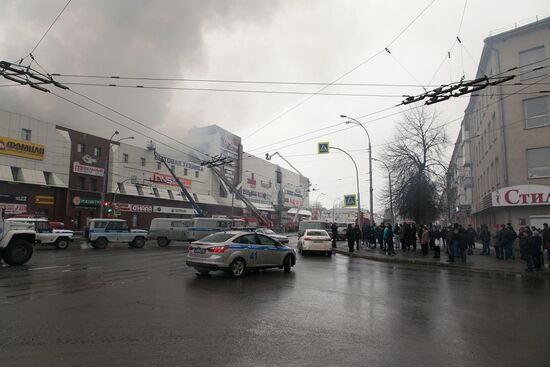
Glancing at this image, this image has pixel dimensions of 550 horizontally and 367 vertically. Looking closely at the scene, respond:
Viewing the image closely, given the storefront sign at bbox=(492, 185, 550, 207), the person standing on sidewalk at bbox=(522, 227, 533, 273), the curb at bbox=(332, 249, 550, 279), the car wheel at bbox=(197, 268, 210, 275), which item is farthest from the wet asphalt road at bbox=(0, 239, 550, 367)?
the storefront sign at bbox=(492, 185, 550, 207)

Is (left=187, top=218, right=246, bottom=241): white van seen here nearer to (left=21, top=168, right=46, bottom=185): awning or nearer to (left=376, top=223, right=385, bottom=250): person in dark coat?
(left=376, top=223, right=385, bottom=250): person in dark coat

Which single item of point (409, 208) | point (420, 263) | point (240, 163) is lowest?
point (420, 263)

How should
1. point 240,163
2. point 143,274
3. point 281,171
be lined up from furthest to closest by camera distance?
point 281,171 → point 240,163 → point 143,274

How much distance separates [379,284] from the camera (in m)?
10.8

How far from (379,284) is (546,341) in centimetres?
542

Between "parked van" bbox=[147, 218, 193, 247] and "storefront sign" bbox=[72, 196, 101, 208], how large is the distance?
615 inches

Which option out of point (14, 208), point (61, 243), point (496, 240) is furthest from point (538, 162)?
point (14, 208)

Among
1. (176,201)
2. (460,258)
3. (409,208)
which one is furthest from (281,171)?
(460,258)

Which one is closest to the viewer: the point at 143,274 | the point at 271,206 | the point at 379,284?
the point at 379,284

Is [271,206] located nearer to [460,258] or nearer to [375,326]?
[460,258]

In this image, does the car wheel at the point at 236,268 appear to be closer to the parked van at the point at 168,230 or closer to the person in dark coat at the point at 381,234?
the person in dark coat at the point at 381,234

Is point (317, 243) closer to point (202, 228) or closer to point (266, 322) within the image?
point (202, 228)

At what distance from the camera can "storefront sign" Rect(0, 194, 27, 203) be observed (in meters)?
33.4

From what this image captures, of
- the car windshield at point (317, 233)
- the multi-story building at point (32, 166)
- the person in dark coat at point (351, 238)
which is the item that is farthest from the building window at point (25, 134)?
the person in dark coat at point (351, 238)
